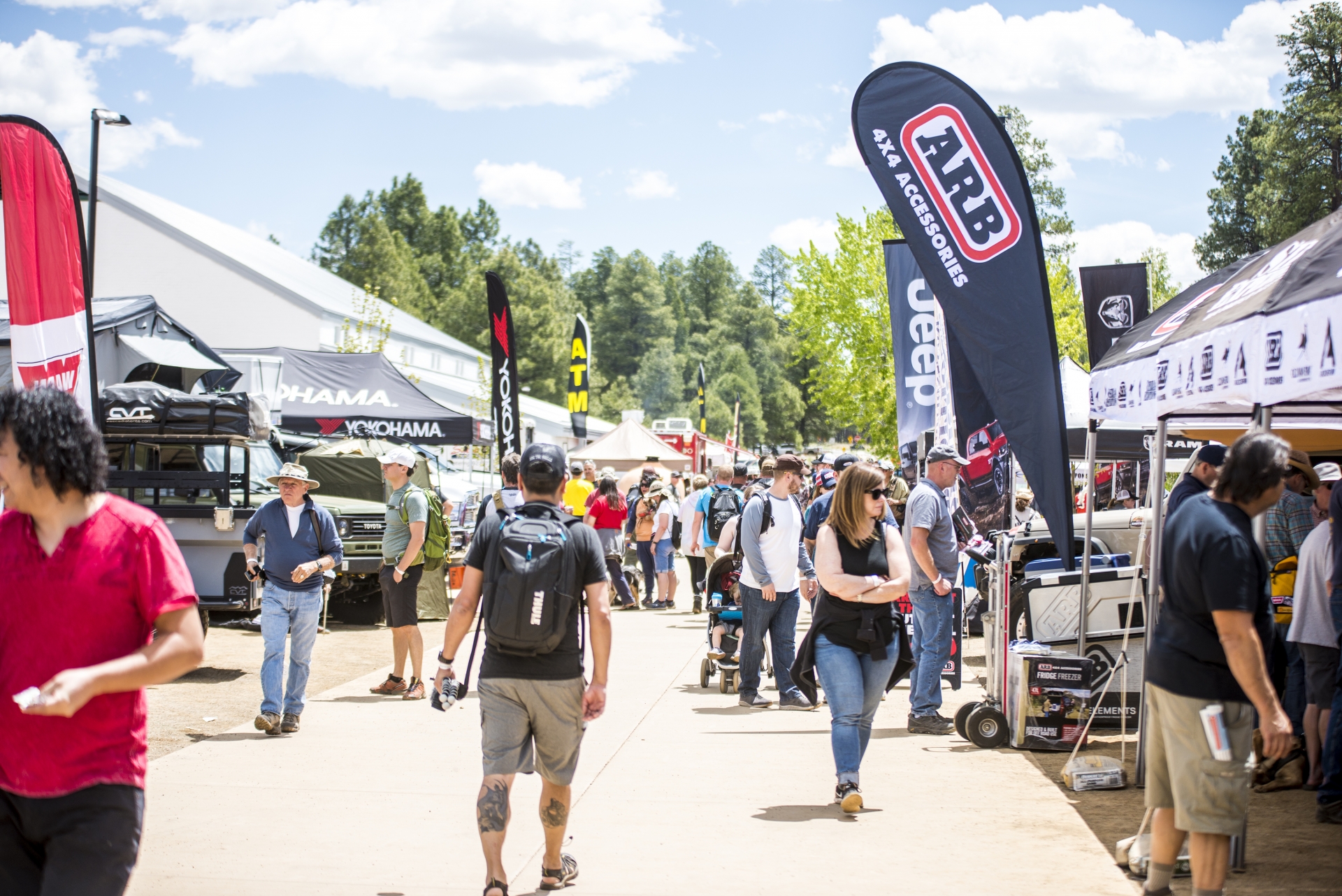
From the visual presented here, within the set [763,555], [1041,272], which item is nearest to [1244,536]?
[1041,272]

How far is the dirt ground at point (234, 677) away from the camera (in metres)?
8.60

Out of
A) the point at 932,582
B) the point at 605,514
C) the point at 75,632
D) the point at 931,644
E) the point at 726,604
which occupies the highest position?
the point at 75,632

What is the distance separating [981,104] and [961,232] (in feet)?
3.03

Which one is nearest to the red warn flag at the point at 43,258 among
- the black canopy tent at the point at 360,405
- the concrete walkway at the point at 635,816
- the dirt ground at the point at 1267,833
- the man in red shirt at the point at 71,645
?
the concrete walkway at the point at 635,816

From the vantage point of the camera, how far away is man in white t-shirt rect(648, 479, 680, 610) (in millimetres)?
16984

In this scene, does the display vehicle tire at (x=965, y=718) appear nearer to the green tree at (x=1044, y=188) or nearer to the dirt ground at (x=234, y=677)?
the dirt ground at (x=234, y=677)

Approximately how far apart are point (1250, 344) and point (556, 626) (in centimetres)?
319

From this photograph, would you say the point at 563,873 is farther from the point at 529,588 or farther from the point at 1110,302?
the point at 1110,302

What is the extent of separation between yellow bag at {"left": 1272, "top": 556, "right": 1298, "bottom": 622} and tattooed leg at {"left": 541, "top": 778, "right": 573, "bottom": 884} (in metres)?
4.89

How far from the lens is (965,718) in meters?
8.09

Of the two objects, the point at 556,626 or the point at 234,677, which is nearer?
the point at 556,626

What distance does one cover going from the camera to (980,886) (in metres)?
5.17

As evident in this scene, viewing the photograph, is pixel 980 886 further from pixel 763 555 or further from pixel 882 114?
pixel 882 114

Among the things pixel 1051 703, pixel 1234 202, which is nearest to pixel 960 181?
pixel 1051 703
